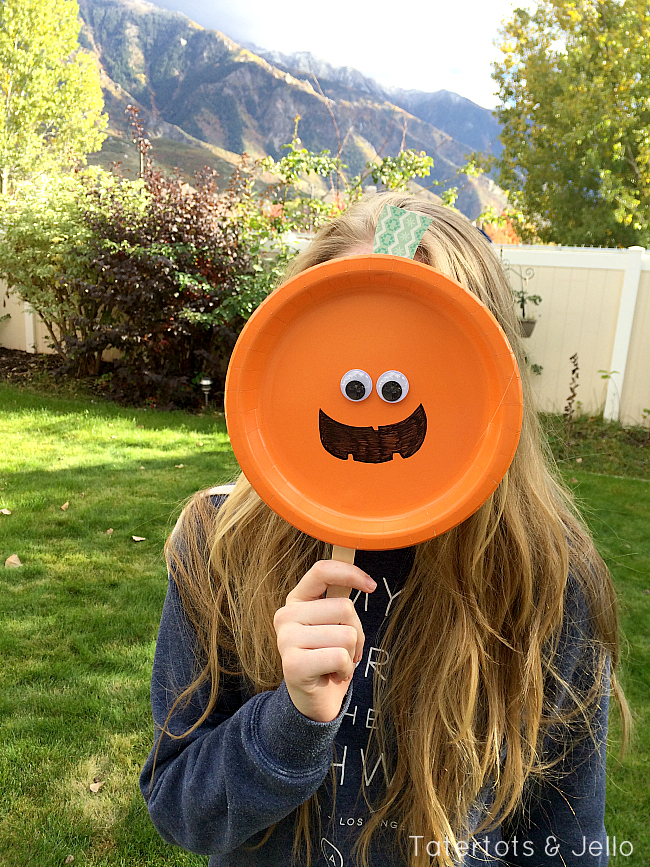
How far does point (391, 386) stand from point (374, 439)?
8cm

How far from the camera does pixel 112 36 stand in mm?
133125

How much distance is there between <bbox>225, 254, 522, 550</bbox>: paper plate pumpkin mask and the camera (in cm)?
93

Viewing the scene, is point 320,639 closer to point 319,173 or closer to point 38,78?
point 319,173

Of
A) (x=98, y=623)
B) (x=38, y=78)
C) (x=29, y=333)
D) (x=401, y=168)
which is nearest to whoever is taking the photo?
(x=98, y=623)

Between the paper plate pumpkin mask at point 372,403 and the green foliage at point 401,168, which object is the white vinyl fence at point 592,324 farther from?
the paper plate pumpkin mask at point 372,403

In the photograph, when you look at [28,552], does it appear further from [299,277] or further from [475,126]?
[475,126]

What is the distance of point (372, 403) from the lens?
0.97m

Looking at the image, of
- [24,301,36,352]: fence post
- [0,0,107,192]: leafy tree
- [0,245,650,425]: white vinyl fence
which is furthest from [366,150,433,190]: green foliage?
[0,0,107,192]: leafy tree

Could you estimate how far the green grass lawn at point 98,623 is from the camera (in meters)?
2.57

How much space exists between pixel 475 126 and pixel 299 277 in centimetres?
18004

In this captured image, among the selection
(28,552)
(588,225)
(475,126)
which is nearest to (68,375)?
(28,552)

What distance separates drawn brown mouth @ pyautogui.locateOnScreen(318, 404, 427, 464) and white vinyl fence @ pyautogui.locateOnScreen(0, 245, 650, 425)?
7.93 m

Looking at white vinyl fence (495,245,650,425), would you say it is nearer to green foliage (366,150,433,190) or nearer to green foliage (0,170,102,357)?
green foliage (366,150,433,190)

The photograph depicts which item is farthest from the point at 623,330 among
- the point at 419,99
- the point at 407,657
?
the point at 419,99
